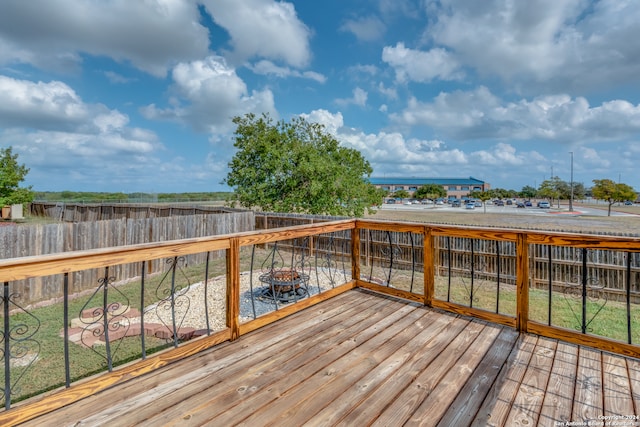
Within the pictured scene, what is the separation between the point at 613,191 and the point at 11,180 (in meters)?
46.3

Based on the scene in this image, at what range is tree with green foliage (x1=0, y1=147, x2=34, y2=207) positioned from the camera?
15480 mm

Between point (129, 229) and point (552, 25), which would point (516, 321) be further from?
point (552, 25)

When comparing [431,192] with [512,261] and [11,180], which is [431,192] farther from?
[11,180]

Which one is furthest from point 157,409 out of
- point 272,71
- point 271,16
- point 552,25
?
point 272,71

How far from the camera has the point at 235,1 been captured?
7125mm

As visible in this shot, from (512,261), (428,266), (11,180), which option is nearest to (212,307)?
(428,266)

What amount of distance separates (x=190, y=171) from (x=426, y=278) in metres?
26.0

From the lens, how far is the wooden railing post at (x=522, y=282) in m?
2.61

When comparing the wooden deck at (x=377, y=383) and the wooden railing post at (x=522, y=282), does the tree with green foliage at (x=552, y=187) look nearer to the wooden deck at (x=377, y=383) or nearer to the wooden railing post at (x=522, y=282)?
the wooden railing post at (x=522, y=282)

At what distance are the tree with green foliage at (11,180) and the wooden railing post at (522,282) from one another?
2071 centimetres

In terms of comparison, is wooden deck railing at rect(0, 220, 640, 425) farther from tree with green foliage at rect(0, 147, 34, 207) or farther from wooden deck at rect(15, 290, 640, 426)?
tree with green foliage at rect(0, 147, 34, 207)

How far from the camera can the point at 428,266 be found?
3.19 m

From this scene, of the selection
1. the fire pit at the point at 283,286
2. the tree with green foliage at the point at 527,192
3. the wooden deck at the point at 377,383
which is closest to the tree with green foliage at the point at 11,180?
the fire pit at the point at 283,286

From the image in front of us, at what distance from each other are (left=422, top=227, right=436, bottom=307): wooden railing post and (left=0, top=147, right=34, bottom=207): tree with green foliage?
65.2 ft
